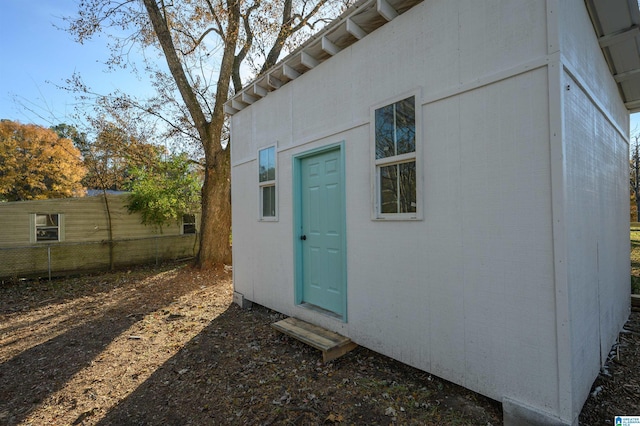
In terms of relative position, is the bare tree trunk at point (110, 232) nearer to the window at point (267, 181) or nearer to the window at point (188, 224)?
the window at point (188, 224)

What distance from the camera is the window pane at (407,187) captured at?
289cm

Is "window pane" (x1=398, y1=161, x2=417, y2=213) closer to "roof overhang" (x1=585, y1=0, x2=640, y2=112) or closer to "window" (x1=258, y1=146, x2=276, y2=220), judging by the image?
"roof overhang" (x1=585, y1=0, x2=640, y2=112)

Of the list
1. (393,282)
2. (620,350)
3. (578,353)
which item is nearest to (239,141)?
(393,282)

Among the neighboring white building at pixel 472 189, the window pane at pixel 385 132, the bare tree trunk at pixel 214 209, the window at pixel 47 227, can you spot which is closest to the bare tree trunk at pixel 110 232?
the window at pixel 47 227

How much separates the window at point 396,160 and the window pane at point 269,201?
6.95ft

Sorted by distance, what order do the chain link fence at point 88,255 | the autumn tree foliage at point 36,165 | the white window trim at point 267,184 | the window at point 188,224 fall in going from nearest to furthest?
the white window trim at point 267,184, the chain link fence at point 88,255, the window at point 188,224, the autumn tree foliage at point 36,165

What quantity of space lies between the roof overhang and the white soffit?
5.71 feet

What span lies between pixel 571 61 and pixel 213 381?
4173 mm

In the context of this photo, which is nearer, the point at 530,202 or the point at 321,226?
the point at 530,202

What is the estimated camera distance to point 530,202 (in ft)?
7.05

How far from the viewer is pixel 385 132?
313cm

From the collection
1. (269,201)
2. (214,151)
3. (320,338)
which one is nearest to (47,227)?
(214,151)

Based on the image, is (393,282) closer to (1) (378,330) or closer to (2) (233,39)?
(1) (378,330)

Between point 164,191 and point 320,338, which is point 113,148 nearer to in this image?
point 164,191
